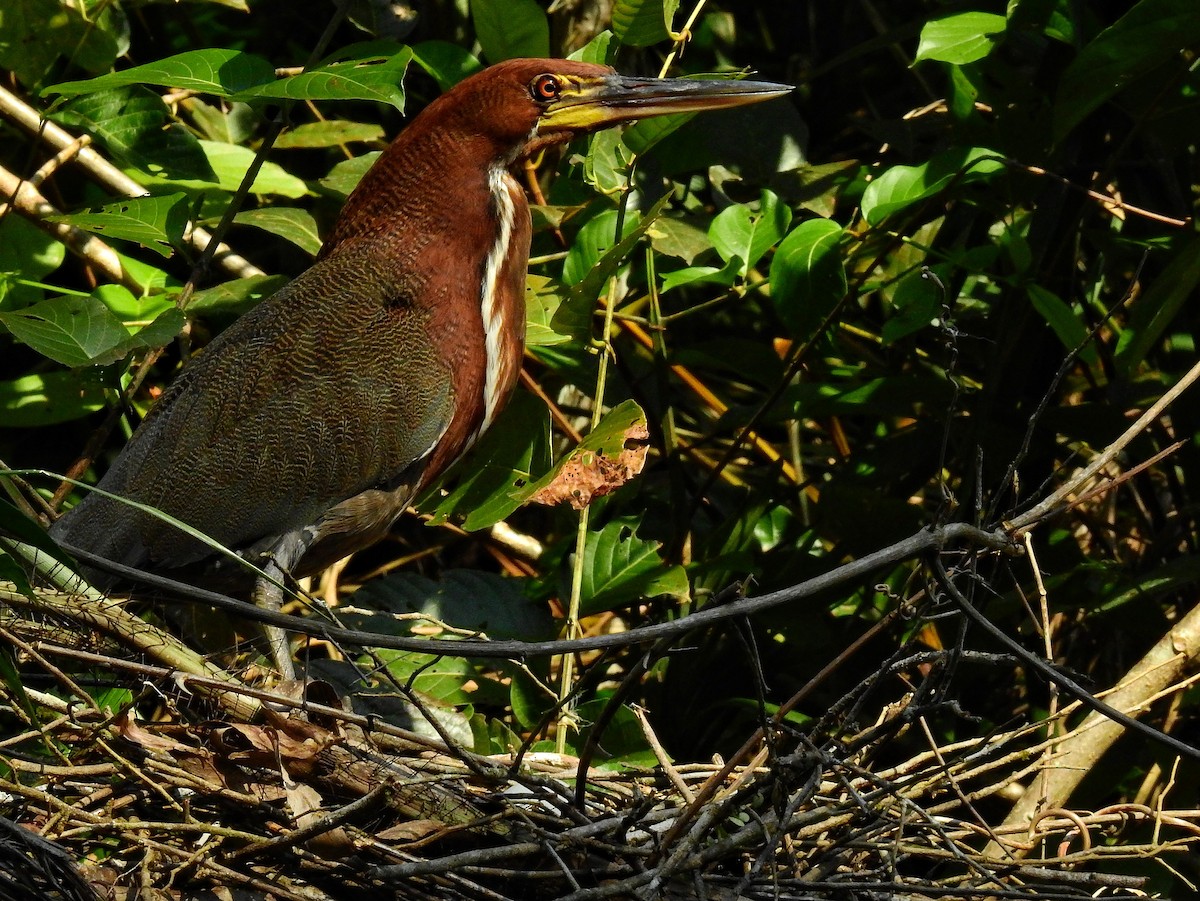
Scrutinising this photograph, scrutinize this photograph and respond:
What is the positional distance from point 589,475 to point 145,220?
1.22m

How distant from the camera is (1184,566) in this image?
130 inches

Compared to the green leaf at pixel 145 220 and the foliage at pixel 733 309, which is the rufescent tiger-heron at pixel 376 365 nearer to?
the foliage at pixel 733 309

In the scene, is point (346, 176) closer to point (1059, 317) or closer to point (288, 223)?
point (288, 223)

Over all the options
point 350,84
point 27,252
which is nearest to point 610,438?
point 350,84

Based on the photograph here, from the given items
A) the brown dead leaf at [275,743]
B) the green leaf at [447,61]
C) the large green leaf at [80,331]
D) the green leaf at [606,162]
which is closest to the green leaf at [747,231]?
the green leaf at [606,162]

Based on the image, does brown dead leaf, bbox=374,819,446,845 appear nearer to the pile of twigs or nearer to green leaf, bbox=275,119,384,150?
the pile of twigs

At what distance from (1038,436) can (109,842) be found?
2.54m

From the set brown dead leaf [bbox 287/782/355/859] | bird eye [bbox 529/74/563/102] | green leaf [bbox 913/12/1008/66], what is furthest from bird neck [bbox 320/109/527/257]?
brown dead leaf [bbox 287/782/355/859]

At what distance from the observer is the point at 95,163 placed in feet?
12.5

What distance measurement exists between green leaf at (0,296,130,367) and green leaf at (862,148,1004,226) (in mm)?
1743

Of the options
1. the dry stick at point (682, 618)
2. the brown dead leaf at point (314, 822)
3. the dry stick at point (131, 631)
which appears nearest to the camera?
the dry stick at point (682, 618)

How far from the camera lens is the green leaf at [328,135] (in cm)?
379

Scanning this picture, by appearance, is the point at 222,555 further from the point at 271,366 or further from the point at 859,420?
the point at 859,420

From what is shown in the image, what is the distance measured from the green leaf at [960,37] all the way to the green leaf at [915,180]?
26cm
